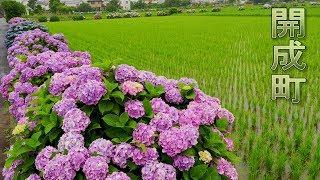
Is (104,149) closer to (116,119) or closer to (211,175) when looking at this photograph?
(116,119)

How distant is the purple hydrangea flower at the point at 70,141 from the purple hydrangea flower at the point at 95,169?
154 mm

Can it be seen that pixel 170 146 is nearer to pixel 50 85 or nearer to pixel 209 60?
pixel 50 85

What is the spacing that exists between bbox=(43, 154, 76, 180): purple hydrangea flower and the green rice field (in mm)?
945

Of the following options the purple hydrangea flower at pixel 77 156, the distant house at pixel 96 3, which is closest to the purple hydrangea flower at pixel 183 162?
the purple hydrangea flower at pixel 77 156

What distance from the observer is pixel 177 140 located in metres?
2.32

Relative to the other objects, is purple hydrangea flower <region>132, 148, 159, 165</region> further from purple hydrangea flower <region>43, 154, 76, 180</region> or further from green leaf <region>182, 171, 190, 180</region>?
purple hydrangea flower <region>43, 154, 76, 180</region>

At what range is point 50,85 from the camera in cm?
305

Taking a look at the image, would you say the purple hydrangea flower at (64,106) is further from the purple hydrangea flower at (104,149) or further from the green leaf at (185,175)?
the green leaf at (185,175)

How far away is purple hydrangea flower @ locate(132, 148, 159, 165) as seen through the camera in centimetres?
230

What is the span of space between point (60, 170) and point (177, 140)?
24.7 inches

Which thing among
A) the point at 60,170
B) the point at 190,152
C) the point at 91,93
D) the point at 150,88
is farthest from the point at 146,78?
the point at 60,170

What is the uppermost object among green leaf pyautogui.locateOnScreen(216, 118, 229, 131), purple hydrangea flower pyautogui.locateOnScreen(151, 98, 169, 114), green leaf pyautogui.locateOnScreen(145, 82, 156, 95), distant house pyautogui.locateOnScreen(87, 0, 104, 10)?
distant house pyautogui.locateOnScreen(87, 0, 104, 10)

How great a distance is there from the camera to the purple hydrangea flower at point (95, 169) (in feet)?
7.25

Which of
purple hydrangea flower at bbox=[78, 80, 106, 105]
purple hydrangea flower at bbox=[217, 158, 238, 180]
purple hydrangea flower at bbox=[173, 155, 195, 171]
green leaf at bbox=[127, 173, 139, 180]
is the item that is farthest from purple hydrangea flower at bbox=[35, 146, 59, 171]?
purple hydrangea flower at bbox=[217, 158, 238, 180]
